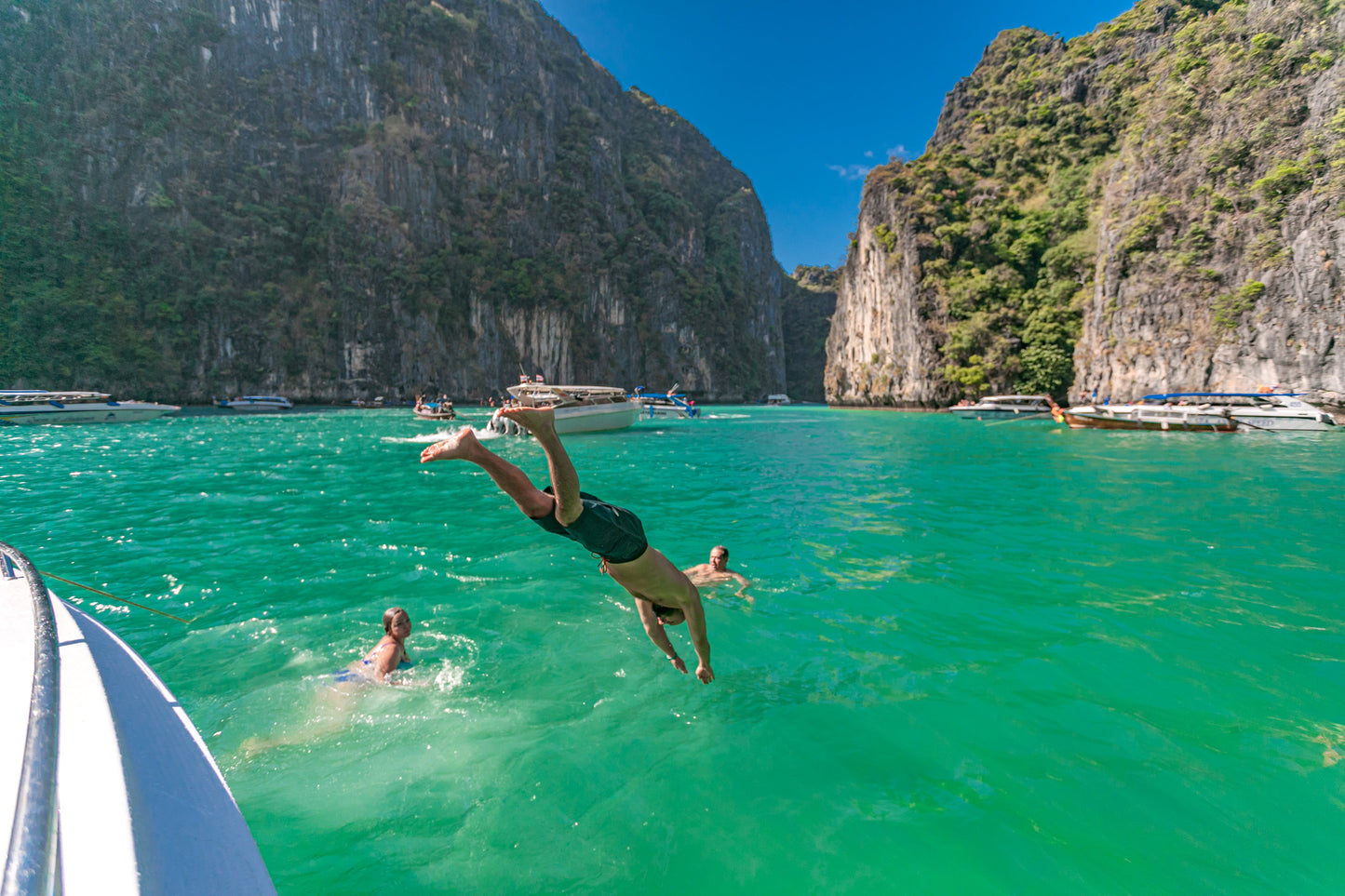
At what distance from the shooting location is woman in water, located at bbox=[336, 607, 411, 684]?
4.77m

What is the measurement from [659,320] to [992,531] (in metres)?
91.6

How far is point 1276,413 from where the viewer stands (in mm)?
27688

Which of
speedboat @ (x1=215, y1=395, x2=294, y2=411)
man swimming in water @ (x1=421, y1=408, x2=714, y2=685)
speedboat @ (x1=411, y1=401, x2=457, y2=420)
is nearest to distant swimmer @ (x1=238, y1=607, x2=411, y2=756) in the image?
man swimming in water @ (x1=421, y1=408, x2=714, y2=685)

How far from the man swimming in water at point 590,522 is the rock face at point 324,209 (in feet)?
243

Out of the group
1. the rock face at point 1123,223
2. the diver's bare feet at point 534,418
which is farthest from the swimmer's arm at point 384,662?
the rock face at point 1123,223

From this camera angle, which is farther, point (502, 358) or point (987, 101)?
point (502, 358)

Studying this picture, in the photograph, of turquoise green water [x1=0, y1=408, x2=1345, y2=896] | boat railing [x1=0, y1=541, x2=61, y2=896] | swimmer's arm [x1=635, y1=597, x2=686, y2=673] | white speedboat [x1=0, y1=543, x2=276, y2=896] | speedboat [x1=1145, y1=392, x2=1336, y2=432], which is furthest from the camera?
speedboat [x1=1145, y1=392, x2=1336, y2=432]

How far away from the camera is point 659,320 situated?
97188mm

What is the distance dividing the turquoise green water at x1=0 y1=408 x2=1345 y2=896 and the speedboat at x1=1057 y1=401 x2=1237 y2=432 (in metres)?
23.1

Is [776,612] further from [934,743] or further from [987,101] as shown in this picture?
[987,101]

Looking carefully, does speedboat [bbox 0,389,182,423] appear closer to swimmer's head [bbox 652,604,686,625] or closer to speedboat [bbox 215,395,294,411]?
speedboat [bbox 215,395,294,411]

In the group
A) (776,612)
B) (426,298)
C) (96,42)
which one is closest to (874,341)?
(426,298)

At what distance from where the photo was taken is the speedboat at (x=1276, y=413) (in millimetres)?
26891

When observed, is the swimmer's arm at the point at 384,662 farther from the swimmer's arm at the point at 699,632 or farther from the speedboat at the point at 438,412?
the speedboat at the point at 438,412
